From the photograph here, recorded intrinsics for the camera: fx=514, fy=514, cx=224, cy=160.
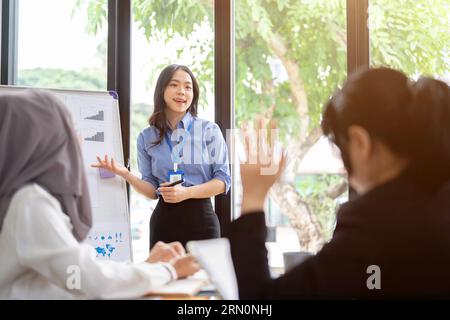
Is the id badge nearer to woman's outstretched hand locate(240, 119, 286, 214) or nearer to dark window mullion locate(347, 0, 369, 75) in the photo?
dark window mullion locate(347, 0, 369, 75)

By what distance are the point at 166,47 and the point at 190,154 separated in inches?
34.8

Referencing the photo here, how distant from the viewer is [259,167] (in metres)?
1.06

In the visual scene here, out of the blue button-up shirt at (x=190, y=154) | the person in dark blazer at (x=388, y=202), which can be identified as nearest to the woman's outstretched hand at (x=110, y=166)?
the blue button-up shirt at (x=190, y=154)

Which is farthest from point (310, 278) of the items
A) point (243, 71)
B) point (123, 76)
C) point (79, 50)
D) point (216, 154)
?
point (79, 50)

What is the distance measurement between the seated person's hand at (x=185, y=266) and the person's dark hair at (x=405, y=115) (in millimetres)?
462

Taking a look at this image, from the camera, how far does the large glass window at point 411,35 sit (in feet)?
9.14

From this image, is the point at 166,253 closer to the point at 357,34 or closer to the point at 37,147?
the point at 37,147

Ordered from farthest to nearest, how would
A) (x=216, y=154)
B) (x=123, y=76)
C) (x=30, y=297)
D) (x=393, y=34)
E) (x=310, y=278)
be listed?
(x=123, y=76) → (x=393, y=34) → (x=216, y=154) → (x=30, y=297) → (x=310, y=278)

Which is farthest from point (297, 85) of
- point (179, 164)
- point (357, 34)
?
point (179, 164)

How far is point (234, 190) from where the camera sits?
2949mm

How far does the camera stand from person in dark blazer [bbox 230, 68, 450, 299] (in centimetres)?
92

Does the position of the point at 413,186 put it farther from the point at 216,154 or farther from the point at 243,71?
the point at 243,71

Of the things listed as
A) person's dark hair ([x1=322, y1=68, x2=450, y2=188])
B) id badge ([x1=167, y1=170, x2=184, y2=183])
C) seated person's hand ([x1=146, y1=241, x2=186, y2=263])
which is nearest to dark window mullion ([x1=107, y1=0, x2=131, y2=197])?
id badge ([x1=167, y1=170, x2=184, y2=183])
